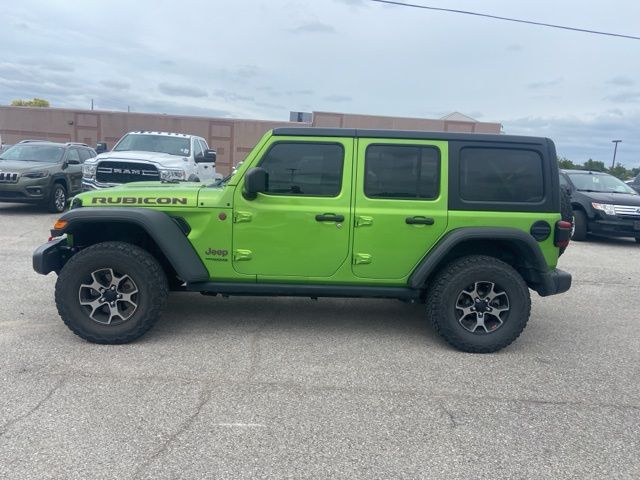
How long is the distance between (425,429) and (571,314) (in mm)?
3636

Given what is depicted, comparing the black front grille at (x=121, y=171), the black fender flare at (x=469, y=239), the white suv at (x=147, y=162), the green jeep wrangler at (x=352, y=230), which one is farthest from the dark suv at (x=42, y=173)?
the black fender flare at (x=469, y=239)

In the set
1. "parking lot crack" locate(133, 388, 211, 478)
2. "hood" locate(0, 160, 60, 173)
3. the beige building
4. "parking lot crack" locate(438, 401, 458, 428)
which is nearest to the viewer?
"parking lot crack" locate(133, 388, 211, 478)

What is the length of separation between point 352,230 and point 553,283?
72.5 inches

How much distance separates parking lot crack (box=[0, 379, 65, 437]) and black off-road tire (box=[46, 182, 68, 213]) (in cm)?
967

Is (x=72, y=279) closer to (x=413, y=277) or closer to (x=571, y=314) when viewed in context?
(x=413, y=277)

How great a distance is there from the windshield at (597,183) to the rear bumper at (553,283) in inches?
335

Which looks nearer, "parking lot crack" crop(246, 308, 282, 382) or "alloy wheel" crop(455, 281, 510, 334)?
"parking lot crack" crop(246, 308, 282, 382)

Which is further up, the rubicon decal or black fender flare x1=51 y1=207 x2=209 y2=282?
the rubicon decal

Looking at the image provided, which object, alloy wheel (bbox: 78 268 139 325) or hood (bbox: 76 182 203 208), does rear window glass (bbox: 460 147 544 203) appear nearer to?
hood (bbox: 76 182 203 208)

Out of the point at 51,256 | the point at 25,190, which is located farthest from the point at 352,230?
the point at 25,190

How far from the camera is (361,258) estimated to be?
4816 millimetres

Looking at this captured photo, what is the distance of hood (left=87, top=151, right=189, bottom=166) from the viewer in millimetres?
10578

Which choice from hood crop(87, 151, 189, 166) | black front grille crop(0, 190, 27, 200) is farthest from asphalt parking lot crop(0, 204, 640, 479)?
black front grille crop(0, 190, 27, 200)

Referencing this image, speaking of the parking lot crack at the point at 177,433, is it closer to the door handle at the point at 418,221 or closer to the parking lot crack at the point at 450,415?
the parking lot crack at the point at 450,415
